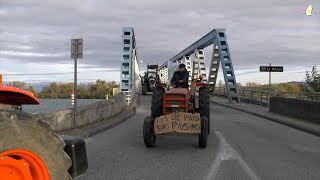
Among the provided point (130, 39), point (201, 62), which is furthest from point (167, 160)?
point (201, 62)

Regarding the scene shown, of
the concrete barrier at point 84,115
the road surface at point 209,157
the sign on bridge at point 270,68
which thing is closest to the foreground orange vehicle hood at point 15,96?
the road surface at point 209,157

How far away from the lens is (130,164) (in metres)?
8.35

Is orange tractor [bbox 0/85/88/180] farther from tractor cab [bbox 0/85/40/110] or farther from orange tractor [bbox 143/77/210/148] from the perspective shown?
orange tractor [bbox 143/77/210/148]

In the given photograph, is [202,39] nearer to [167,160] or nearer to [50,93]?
[50,93]

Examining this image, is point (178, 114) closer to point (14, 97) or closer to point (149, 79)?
point (14, 97)

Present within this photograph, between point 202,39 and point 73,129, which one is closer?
point 73,129

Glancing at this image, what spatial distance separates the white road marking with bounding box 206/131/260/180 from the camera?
24.5 ft

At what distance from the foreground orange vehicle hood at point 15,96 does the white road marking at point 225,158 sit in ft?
11.7

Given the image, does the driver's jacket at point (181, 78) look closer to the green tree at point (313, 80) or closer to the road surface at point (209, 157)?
the road surface at point (209, 157)

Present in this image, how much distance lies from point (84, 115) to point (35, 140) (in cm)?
1063

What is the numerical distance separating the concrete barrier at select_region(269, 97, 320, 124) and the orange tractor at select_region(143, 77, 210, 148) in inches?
246

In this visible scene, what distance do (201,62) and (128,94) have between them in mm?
16570

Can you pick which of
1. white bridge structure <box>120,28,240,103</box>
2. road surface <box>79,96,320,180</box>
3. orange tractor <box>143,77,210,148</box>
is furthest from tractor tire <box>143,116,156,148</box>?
white bridge structure <box>120,28,240,103</box>

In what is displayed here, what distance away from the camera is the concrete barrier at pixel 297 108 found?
56.7 ft
